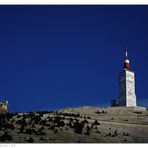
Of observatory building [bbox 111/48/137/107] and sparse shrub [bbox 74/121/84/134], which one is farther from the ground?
observatory building [bbox 111/48/137/107]

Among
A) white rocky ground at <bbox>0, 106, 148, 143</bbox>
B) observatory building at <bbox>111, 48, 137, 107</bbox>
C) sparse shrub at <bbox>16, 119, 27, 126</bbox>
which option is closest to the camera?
white rocky ground at <bbox>0, 106, 148, 143</bbox>

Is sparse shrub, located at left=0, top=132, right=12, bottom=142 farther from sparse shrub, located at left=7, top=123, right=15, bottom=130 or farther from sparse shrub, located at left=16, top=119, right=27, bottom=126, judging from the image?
sparse shrub, located at left=16, top=119, right=27, bottom=126

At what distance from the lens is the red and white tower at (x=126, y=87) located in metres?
63.3

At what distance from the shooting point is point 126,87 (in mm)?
64875

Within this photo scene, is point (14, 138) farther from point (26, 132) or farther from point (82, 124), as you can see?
point (82, 124)

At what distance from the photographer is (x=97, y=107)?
4916 centimetres

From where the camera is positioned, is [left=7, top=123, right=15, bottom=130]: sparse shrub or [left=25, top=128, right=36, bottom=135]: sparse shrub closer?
[left=25, top=128, right=36, bottom=135]: sparse shrub

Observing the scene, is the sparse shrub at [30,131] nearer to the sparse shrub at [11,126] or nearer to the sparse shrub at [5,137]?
the sparse shrub at [11,126]

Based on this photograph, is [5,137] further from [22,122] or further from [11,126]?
[22,122]

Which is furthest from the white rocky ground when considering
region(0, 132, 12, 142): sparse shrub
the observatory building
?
the observatory building

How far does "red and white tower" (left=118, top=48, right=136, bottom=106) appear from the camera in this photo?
63281 mm

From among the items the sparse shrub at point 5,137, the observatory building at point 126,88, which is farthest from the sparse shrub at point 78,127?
the observatory building at point 126,88

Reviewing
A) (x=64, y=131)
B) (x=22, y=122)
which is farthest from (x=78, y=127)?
(x=22, y=122)
